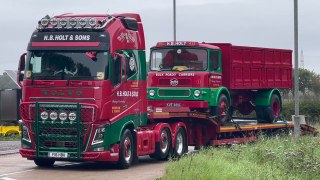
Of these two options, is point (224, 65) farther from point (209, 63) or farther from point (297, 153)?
point (297, 153)

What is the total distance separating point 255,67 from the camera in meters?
30.4

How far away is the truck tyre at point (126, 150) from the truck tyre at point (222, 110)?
5.70 meters

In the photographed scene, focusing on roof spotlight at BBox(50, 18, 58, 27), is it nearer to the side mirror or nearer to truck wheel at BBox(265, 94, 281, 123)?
the side mirror

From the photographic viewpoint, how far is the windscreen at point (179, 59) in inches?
1083

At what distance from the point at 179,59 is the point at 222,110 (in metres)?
2.28

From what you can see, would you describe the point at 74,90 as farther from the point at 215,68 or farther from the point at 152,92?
the point at 215,68

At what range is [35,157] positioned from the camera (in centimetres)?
2136

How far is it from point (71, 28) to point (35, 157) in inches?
136

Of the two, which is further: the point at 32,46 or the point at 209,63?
the point at 209,63

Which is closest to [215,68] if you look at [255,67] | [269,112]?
[255,67]

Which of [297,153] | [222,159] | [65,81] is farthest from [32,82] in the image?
[297,153]

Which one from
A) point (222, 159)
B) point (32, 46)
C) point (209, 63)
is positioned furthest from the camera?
point (209, 63)

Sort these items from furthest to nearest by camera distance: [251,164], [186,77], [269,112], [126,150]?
[269,112]
[186,77]
[126,150]
[251,164]

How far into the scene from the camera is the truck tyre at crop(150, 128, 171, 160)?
79.5 ft
